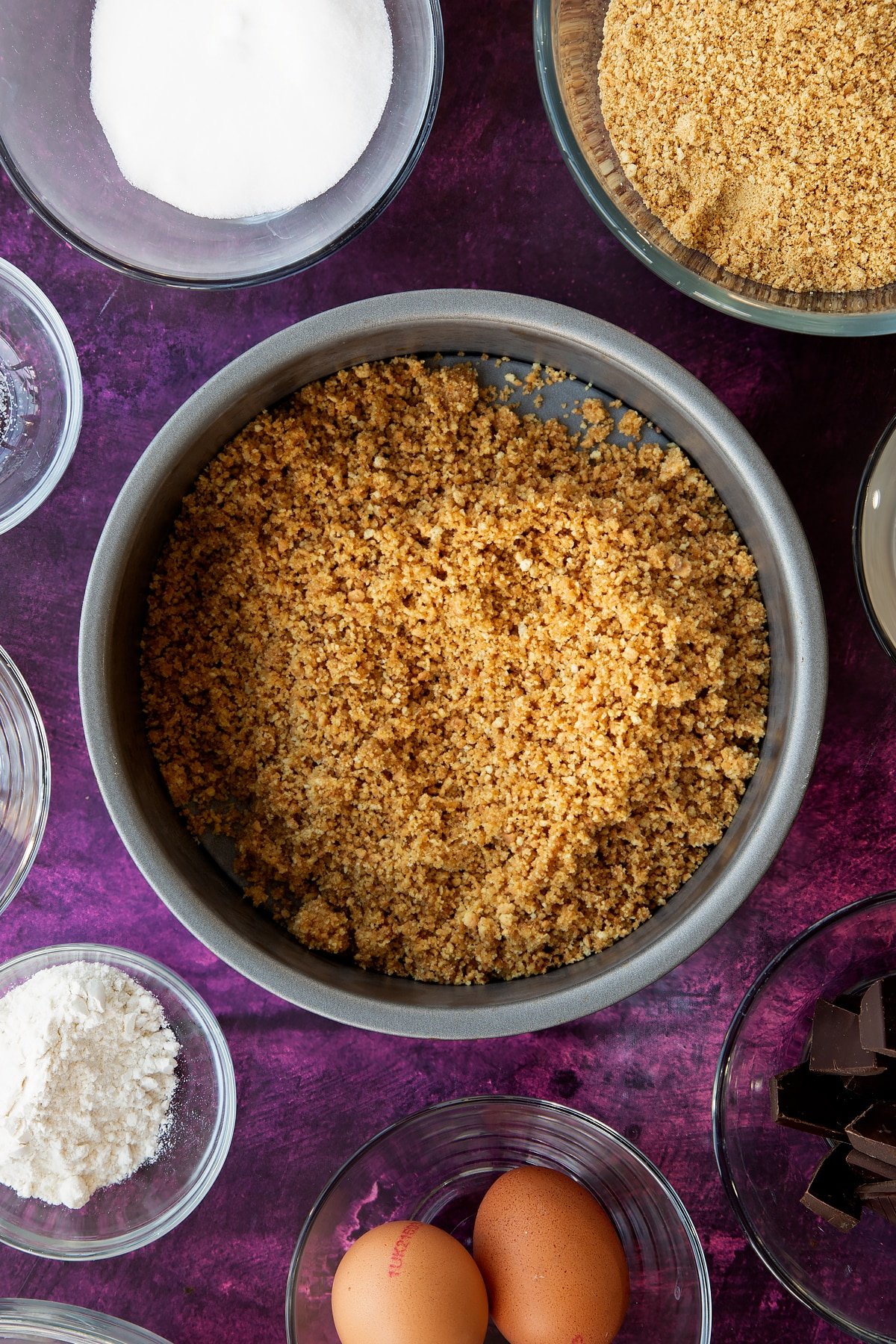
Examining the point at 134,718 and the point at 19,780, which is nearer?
the point at 134,718

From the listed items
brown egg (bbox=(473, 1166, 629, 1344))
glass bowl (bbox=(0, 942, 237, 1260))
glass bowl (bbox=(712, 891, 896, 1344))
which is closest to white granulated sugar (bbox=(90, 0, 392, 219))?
glass bowl (bbox=(0, 942, 237, 1260))

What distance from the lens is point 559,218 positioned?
142 cm

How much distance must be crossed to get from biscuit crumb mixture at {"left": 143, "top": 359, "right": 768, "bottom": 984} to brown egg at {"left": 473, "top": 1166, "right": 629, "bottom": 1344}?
29 centimetres

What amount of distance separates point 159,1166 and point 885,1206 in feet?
3.19

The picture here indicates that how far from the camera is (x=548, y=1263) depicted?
1.26 m

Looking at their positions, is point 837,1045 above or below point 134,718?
below

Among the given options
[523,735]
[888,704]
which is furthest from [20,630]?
[888,704]

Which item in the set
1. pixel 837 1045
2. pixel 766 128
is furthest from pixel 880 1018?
pixel 766 128

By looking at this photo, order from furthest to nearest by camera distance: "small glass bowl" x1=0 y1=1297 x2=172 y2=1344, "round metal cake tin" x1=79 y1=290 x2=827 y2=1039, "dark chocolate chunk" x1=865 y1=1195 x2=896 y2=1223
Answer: "small glass bowl" x1=0 y1=1297 x2=172 y2=1344 < "dark chocolate chunk" x1=865 y1=1195 x2=896 y2=1223 < "round metal cake tin" x1=79 y1=290 x2=827 y2=1039

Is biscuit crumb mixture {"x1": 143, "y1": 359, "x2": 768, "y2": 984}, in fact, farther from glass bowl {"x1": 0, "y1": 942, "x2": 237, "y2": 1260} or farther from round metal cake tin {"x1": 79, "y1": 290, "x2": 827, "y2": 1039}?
glass bowl {"x1": 0, "y1": 942, "x2": 237, "y2": 1260}

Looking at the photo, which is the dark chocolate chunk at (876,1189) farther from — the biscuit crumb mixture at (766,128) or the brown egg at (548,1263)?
the biscuit crumb mixture at (766,128)

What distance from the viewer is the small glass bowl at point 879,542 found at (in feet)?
4.36

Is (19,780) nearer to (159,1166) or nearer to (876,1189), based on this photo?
(159,1166)

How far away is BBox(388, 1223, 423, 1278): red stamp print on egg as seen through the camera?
125 centimetres
